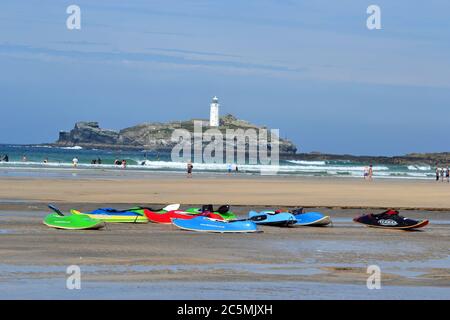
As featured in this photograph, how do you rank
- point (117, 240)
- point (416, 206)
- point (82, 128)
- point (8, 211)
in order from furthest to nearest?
point (82, 128) → point (416, 206) → point (8, 211) → point (117, 240)

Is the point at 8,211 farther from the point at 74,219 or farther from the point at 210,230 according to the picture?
the point at 210,230

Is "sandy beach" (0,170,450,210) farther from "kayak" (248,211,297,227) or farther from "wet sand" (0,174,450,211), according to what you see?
"kayak" (248,211,297,227)

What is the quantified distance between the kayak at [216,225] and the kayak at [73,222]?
199 cm

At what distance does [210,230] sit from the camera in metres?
20.8

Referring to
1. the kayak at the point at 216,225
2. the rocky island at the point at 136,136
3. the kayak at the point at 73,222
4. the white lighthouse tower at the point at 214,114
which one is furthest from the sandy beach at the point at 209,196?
the rocky island at the point at 136,136

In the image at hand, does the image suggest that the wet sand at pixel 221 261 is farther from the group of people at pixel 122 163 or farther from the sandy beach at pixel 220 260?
the group of people at pixel 122 163

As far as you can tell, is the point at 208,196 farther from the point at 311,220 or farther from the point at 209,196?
the point at 311,220

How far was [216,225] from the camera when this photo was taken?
20828 mm

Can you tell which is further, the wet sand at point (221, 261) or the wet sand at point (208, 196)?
the wet sand at point (208, 196)

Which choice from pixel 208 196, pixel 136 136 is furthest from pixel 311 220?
pixel 136 136

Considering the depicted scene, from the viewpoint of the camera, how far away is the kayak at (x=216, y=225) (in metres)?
20.8

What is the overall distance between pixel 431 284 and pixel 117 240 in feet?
23.5

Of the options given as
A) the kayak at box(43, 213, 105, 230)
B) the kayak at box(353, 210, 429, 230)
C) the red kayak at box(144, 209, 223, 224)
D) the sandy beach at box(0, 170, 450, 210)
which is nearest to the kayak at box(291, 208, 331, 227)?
the kayak at box(353, 210, 429, 230)
